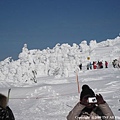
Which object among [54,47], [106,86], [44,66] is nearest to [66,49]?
[54,47]

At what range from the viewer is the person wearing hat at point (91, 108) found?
11.5 feet

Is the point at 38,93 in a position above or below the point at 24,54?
below

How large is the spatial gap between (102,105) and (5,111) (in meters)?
1.08

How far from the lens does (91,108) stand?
363 cm

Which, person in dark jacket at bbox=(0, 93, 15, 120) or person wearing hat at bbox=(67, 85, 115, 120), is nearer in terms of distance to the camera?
person in dark jacket at bbox=(0, 93, 15, 120)

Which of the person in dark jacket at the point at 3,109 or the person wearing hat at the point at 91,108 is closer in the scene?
the person in dark jacket at the point at 3,109

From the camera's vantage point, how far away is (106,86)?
62.5 ft

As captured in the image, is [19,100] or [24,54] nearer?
[19,100]

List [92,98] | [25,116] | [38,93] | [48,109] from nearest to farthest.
→ [92,98] < [25,116] < [48,109] < [38,93]

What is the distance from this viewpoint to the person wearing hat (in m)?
3.50

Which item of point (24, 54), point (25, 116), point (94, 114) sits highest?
point (24, 54)

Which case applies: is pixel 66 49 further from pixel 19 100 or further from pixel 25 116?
pixel 25 116

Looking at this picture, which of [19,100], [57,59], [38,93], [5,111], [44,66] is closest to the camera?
[5,111]

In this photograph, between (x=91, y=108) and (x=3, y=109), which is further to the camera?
(x=91, y=108)
